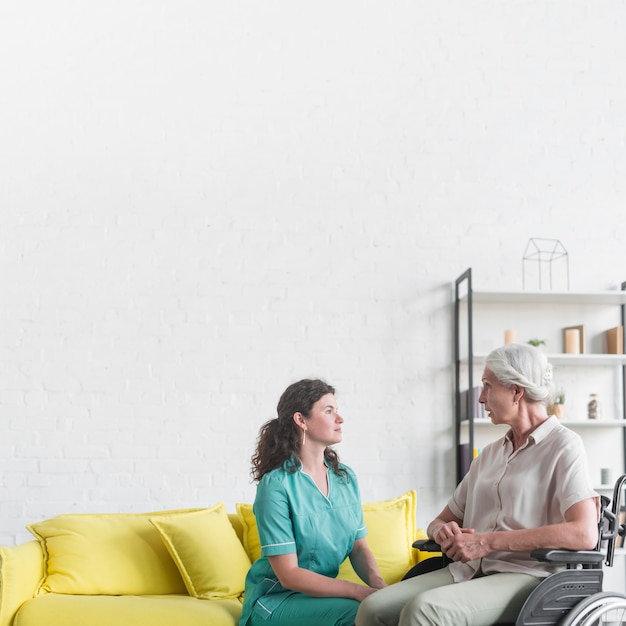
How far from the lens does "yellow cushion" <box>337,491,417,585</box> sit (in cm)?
397

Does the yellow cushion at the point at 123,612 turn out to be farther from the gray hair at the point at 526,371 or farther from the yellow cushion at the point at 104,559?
the gray hair at the point at 526,371

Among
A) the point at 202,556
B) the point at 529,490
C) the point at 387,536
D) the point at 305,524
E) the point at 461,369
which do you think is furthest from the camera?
the point at 461,369

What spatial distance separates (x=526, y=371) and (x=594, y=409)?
2.16 m

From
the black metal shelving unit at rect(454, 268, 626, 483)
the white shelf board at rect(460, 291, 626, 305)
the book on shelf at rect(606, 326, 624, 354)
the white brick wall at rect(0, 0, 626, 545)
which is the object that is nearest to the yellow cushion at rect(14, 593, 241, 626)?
the white brick wall at rect(0, 0, 626, 545)

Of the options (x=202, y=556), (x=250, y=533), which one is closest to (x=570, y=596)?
(x=202, y=556)

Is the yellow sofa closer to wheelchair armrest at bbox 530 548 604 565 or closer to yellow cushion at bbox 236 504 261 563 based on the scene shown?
yellow cushion at bbox 236 504 261 563

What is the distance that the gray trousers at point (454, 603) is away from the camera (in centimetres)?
264

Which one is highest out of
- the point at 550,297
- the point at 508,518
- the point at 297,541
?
the point at 550,297

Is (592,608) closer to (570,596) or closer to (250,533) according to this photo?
(570,596)

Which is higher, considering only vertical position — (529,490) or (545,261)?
(545,261)

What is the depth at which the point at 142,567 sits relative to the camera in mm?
3910

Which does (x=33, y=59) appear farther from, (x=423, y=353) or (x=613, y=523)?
(x=613, y=523)

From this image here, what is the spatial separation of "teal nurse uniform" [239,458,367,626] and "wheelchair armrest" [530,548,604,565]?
2.19ft

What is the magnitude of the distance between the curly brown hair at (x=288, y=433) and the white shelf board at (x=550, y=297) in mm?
1815
